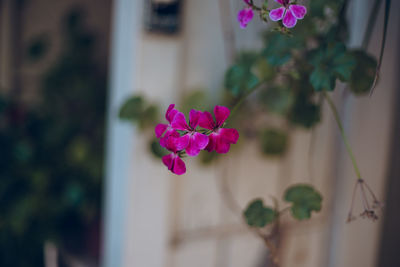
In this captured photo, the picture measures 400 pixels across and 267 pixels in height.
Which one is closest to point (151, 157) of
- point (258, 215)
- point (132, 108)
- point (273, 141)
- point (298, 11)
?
point (132, 108)

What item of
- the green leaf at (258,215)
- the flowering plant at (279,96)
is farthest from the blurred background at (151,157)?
the green leaf at (258,215)

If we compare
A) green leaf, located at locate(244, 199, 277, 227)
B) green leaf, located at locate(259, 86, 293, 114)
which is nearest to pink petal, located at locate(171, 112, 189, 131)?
green leaf, located at locate(244, 199, 277, 227)

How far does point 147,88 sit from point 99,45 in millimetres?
1389

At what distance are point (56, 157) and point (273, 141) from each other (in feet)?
3.97

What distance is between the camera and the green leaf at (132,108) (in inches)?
47.3

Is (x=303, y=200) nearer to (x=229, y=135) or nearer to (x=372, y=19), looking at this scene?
(x=229, y=135)

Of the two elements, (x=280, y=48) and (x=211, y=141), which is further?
(x=280, y=48)

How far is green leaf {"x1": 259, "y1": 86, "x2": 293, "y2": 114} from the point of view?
4.26 ft

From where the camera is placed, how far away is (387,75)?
1477mm

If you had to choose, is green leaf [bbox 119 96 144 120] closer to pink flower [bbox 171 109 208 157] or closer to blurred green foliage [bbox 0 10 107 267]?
pink flower [bbox 171 109 208 157]

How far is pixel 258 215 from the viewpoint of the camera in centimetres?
79

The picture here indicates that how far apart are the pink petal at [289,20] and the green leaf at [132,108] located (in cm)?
69

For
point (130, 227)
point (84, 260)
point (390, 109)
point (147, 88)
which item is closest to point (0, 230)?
point (84, 260)

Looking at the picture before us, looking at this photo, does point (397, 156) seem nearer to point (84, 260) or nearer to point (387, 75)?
point (387, 75)
